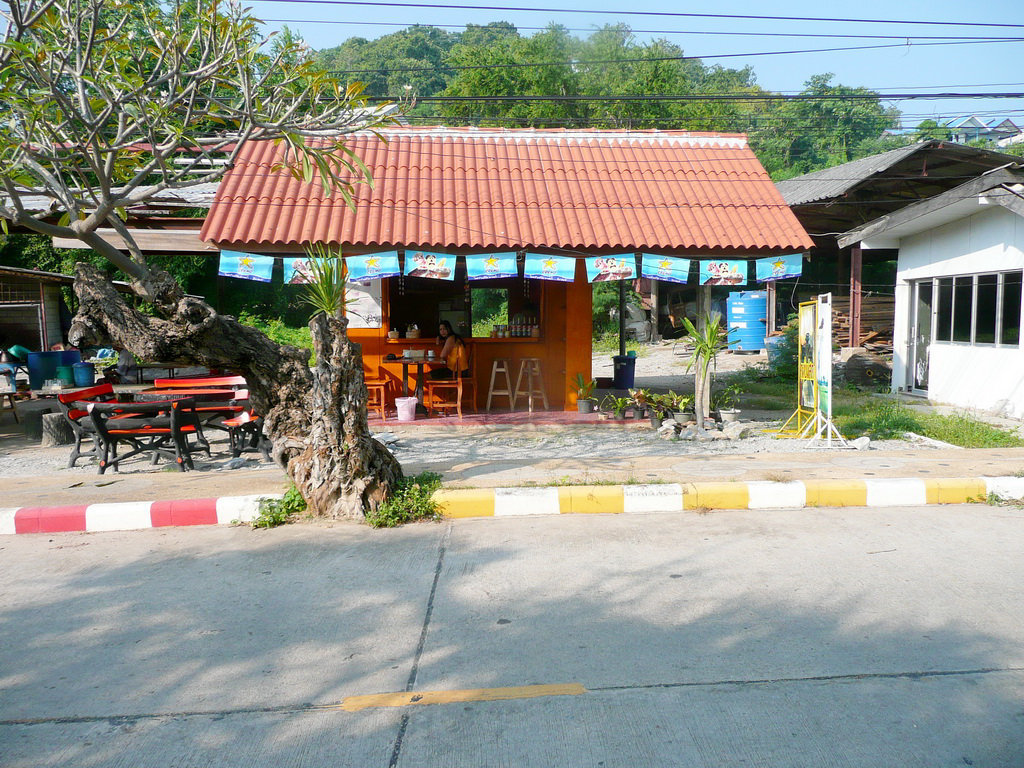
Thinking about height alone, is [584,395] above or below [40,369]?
below

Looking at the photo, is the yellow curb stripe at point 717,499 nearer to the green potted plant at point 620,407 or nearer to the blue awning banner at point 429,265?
the green potted plant at point 620,407

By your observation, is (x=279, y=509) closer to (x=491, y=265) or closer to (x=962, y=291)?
(x=491, y=265)

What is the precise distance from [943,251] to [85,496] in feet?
45.4

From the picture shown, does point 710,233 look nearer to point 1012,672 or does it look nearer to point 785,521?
point 785,521

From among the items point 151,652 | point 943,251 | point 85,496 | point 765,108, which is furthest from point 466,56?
point 151,652

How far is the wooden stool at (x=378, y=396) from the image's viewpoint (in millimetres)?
12156

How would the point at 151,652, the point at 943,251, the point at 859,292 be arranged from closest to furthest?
the point at 151,652, the point at 943,251, the point at 859,292

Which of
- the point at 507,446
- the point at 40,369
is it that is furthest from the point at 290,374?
the point at 40,369

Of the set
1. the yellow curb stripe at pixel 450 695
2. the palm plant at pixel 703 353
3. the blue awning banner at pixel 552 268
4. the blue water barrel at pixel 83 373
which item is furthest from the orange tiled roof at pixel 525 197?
the yellow curb stripe at pixel 450 695

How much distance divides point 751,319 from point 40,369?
19613mm

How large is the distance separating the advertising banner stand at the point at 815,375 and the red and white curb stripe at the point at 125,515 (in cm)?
677

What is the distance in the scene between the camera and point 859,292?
1842 centimetres

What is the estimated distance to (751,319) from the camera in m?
25.1

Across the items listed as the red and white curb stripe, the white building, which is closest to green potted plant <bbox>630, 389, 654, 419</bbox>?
the white building
